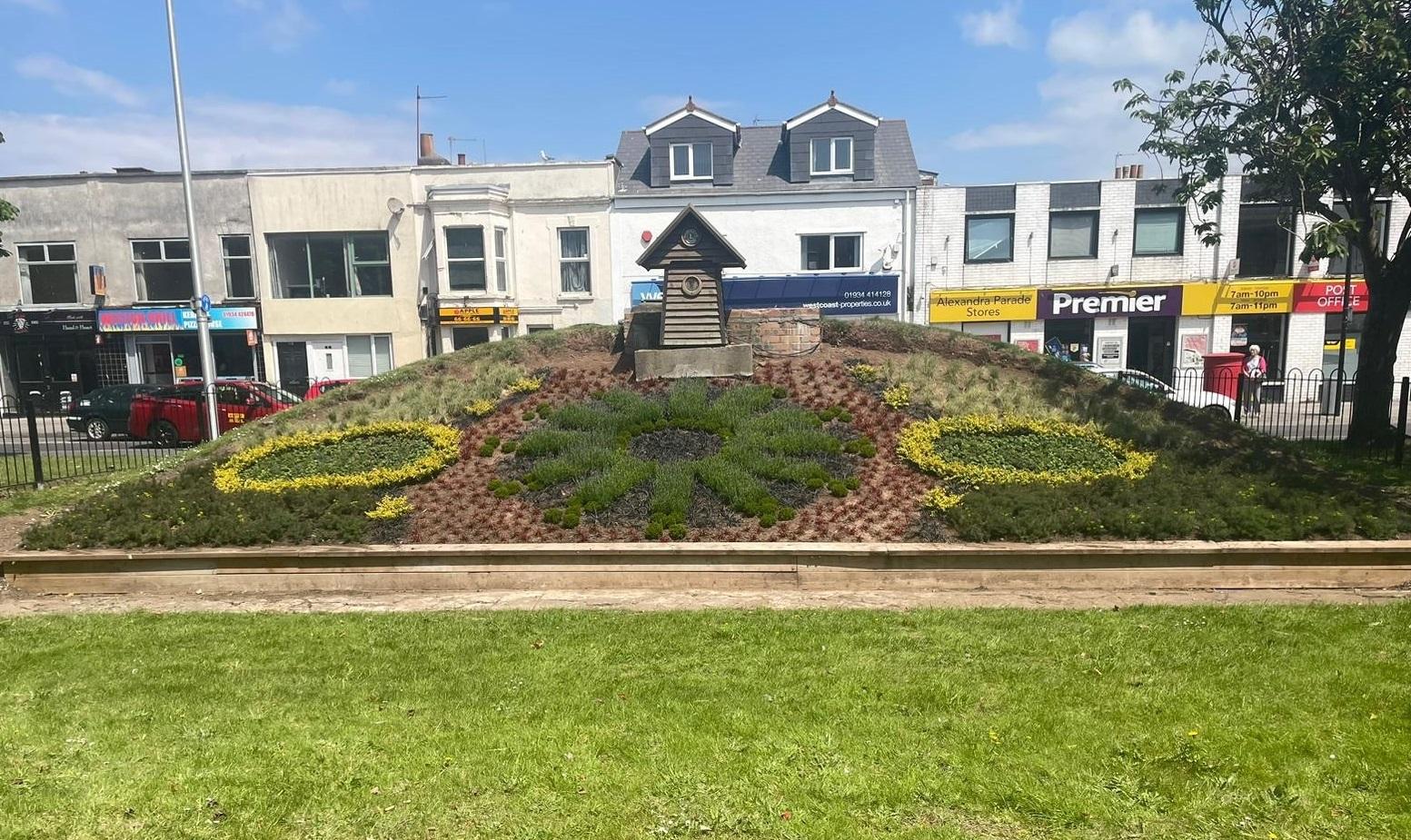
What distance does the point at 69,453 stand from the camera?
16.3 m

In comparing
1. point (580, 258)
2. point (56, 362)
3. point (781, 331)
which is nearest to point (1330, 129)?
point (781, 331)

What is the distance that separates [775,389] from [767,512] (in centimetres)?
405

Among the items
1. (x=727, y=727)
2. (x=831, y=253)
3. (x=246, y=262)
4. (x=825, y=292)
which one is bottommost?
(x=727, y=727)

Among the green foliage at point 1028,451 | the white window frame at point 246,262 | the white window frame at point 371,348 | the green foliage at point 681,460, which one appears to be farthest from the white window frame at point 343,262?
the green foliage at point 1028,451

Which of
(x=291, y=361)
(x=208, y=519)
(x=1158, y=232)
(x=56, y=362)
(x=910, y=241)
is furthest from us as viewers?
(x=56, y=362)

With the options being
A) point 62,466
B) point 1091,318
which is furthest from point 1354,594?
point 1091,318

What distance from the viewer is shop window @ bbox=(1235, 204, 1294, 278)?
26062mm

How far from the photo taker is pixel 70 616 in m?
7.16

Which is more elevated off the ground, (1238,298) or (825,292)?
(825,292)

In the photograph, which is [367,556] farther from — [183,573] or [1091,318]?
[1091,318]

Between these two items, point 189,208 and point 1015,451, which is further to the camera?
point 189,208

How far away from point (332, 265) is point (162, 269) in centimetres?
614

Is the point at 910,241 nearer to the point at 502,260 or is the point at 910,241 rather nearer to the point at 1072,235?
the point at 1072,235

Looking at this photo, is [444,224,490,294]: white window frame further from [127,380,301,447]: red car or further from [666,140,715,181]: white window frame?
[127,380,301,447]: red car
